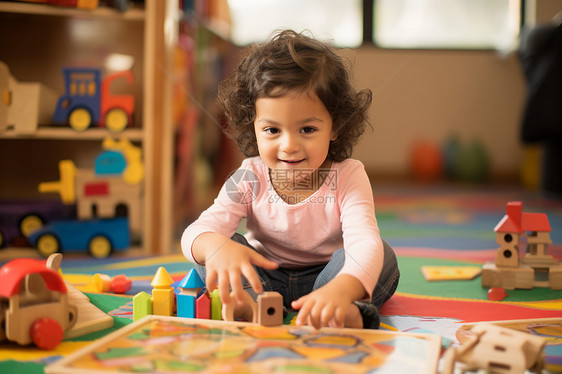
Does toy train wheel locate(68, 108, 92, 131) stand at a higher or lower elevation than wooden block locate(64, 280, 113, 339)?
higher

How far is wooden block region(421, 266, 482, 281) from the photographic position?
1.14 metres

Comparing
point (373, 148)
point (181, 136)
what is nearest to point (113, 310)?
point (181, 136)

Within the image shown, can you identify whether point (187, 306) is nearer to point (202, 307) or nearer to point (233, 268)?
point (202, 307)

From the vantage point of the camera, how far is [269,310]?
29.6 inches

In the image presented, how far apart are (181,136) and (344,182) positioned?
1027 mm

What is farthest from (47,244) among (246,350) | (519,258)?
(519,258)

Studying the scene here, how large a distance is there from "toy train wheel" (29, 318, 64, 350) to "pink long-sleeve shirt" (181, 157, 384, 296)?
22 centimetres

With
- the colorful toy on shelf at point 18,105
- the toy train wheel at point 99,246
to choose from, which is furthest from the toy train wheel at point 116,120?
the toy train wheel at point 99,246

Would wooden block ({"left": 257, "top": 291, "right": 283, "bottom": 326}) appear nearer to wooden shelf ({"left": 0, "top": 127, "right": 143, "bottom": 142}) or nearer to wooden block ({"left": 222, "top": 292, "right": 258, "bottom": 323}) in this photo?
wooden block ({"left": 222, "top": 292, "right": 258, "bottom": 323})

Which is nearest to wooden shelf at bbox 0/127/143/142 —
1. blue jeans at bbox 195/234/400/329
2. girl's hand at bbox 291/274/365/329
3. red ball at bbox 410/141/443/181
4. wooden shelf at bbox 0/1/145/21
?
wooden shelf at bbox 0/1/145/21

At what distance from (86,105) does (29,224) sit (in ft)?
1.04

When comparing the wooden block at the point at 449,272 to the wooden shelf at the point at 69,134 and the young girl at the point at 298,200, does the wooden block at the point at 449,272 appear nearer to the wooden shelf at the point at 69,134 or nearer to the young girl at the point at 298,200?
the young girl at the point at 298,200

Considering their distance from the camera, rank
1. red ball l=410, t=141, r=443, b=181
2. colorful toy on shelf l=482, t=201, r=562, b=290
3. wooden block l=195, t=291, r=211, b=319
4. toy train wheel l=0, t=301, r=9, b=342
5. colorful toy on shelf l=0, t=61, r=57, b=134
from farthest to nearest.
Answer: red ball l=410, t=141, r=443, b=181
colorful toy on shelf l=0, t=61, r=57, b=134
colorful toy on shelf l=482, t=201, r=562, b=290
wooden block l=195, t=291, r=211, b=319
toy train wheel l=0, t=301, r=9, b=342

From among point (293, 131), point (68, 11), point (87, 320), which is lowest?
point (87, 320)
